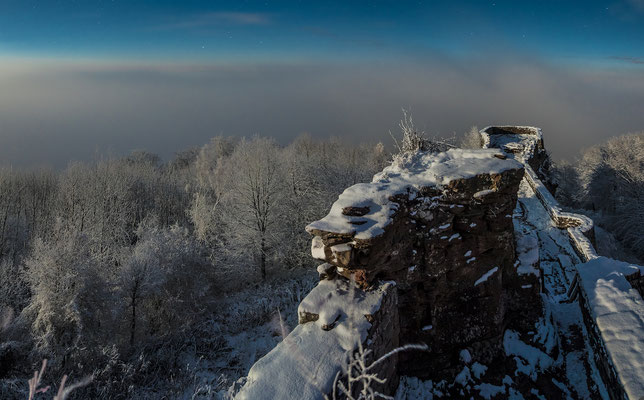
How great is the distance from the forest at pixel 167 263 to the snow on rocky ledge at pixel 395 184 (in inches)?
165

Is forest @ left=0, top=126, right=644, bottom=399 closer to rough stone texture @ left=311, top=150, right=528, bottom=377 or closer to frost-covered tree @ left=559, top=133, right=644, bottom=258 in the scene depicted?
frost-covered tree @ left=559, top=133, right=644, bottom=258

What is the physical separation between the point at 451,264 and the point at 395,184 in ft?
6.26

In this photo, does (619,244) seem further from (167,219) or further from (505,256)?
(167,219)

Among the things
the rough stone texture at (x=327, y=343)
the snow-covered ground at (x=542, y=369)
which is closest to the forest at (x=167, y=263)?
the rough stone texture at (x=327, y=343)

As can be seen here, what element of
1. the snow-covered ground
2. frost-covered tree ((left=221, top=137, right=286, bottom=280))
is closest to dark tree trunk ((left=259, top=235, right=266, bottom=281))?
frost-covered tree ((left=221, top=137, right=286, bottom=280))

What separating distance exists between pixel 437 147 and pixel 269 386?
7.52m

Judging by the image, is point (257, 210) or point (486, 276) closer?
point (486, 276)

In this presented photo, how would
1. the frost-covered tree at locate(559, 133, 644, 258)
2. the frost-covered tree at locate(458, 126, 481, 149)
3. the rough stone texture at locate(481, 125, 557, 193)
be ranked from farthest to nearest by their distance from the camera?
the frost-covered tree at locate(458, 126, 481, 149) → the frost-covered tree at locate(559, 133, 644, 258) → the rough stone texture at locate(481, 125, 557, 193)

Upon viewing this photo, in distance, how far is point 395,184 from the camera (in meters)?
6.94

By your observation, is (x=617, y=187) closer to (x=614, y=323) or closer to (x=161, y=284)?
(x=614, y=323)

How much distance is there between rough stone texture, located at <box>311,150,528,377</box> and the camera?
268 inches

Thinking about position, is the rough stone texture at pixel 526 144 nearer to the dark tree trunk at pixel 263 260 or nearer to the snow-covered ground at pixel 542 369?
the snow-covered ground at pixel 542 369

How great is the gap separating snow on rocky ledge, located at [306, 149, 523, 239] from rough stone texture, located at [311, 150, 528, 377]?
14 centimetres

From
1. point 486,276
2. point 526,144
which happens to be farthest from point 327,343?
point 526,144
